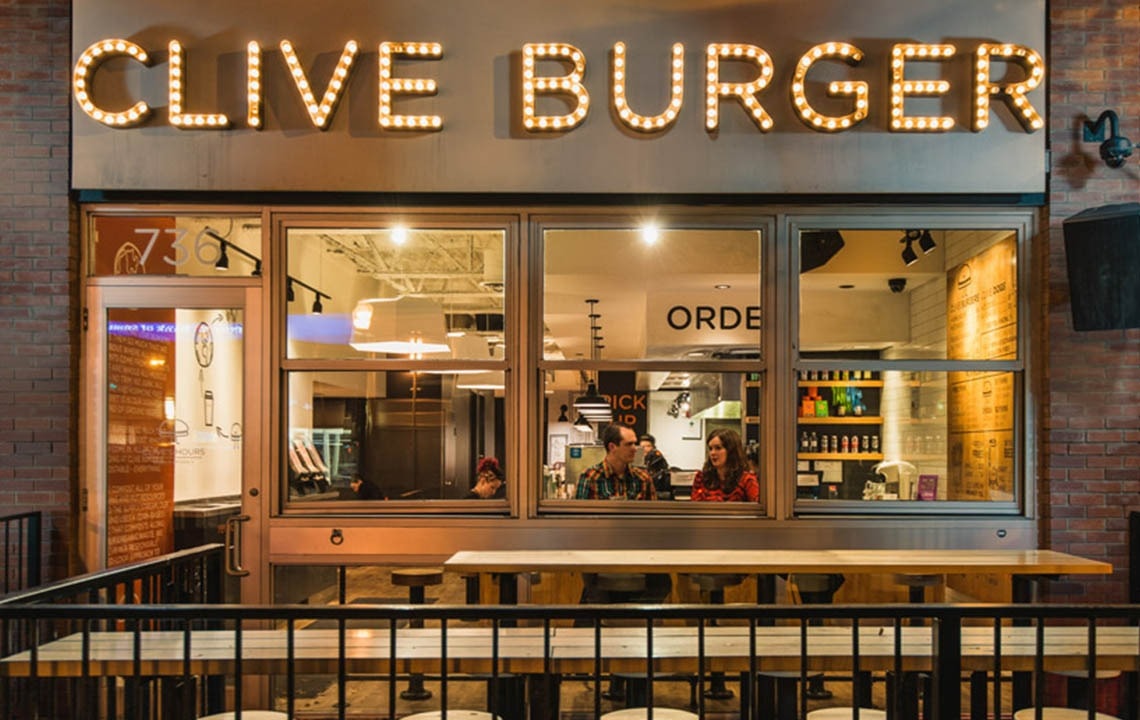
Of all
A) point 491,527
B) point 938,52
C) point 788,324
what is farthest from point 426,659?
point 938,52

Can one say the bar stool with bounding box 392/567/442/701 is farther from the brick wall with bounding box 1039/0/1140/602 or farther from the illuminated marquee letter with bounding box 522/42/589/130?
the brick wall with bounding box 1039/0/1140/602

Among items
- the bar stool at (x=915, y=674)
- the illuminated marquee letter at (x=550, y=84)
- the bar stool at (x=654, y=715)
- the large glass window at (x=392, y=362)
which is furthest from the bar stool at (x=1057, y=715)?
the illuminated marquee letter at (x=550, y=84)

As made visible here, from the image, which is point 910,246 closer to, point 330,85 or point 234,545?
point 330,85

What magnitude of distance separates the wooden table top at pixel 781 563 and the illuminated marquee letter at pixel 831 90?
2893mm

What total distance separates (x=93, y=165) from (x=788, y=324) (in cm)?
493

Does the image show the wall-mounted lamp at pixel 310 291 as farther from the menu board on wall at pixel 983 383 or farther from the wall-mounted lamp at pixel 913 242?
the menu board on wall at pixel 983 383

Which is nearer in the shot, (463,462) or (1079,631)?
(1079,631)

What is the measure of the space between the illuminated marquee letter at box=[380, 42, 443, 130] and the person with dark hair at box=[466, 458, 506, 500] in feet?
7.81

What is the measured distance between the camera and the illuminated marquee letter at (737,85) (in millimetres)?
6793

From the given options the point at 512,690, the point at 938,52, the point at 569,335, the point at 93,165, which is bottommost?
the point at 512,690

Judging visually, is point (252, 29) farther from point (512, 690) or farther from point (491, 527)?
point (512, 690)

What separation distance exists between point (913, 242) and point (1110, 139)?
1.42 metres

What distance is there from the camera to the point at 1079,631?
5.16m

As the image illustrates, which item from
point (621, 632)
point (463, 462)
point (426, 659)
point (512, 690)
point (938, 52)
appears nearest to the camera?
point (426, 659)
